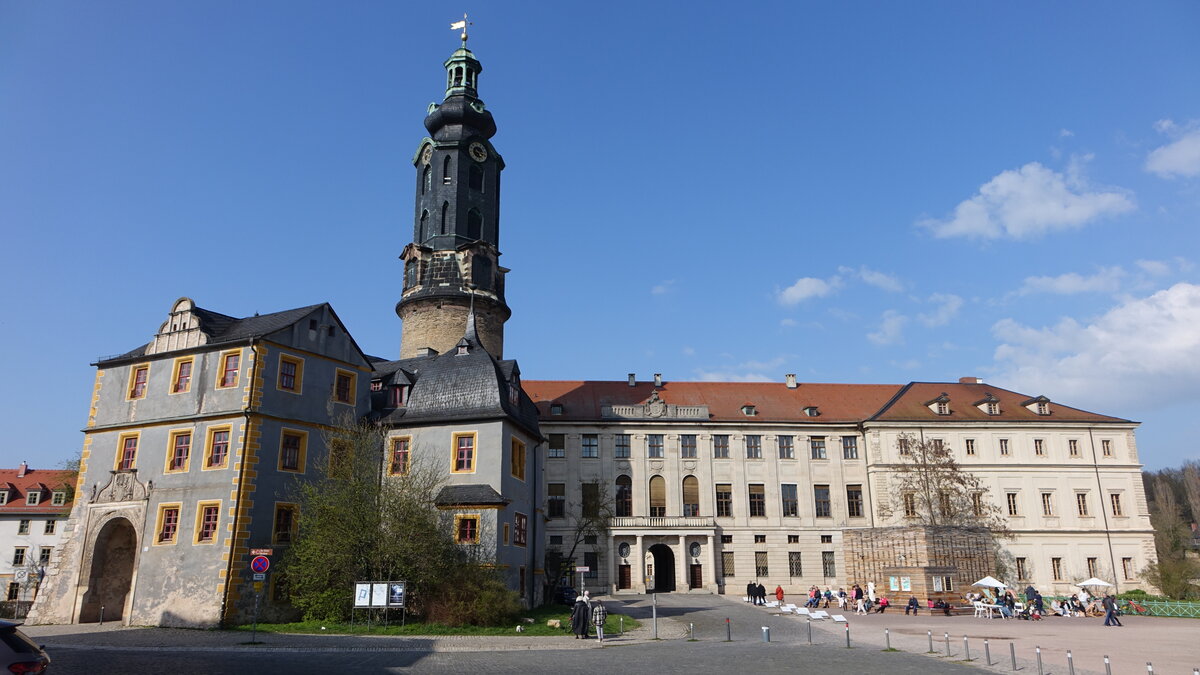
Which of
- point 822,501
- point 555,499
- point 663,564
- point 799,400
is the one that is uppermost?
point 799,400

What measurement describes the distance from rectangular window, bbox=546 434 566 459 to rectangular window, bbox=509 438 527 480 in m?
17.5

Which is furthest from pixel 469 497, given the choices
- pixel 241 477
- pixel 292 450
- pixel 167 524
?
pixel 167 524

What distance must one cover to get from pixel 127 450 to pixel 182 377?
11.7 ft

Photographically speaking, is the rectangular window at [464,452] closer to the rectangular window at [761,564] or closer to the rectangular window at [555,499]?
the rectangular window at [555,499]

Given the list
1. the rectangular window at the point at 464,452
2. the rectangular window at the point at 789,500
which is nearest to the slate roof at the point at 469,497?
the rectangular window at the point at 464,452

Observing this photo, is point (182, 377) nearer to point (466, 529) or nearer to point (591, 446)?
point (466, 529)

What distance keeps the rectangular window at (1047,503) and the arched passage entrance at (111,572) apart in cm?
5399

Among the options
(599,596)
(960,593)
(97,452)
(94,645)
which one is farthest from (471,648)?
(960,593)

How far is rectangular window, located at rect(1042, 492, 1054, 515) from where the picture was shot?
55.9m

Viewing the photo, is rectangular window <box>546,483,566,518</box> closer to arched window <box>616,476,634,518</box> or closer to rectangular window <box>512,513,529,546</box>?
arched window <box>616,476,634,518</box>

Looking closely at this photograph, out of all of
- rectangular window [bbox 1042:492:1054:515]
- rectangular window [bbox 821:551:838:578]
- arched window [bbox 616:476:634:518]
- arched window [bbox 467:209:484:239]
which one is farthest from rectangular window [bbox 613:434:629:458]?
rectangular window [bbox 1042:492:1054:515]

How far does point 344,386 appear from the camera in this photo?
34562mm

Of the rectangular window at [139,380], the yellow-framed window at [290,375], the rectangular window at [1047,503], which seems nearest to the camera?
the yellow-framed window at [290,375]

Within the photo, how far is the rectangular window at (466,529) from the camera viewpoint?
31625mm
